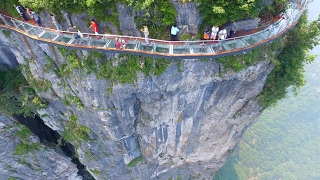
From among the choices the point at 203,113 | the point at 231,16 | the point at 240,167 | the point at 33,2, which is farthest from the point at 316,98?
the point at 33,2

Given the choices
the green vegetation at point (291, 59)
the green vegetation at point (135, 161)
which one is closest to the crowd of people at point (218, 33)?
the green vegetation at point (291, 59)

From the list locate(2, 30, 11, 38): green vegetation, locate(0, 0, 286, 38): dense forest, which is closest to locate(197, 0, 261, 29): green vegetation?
locate(0, 0, 286, 38): dense forest

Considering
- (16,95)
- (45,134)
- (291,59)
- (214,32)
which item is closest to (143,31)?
(214,32)

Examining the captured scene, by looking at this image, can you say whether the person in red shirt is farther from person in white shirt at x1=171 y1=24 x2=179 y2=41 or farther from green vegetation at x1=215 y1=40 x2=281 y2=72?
green vegetation at x1=215 y1=40 x2=281 y2=72

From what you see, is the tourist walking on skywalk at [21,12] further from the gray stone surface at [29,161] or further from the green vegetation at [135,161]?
the green vegetation at [135,161]

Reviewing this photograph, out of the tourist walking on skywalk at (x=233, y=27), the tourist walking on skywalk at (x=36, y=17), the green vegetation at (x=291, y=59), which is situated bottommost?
the green vegetation at (x=291, y=59)

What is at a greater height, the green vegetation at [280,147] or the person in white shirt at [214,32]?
the person in white shirt at [214,32]

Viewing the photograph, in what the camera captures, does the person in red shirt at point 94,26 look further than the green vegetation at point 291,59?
No
